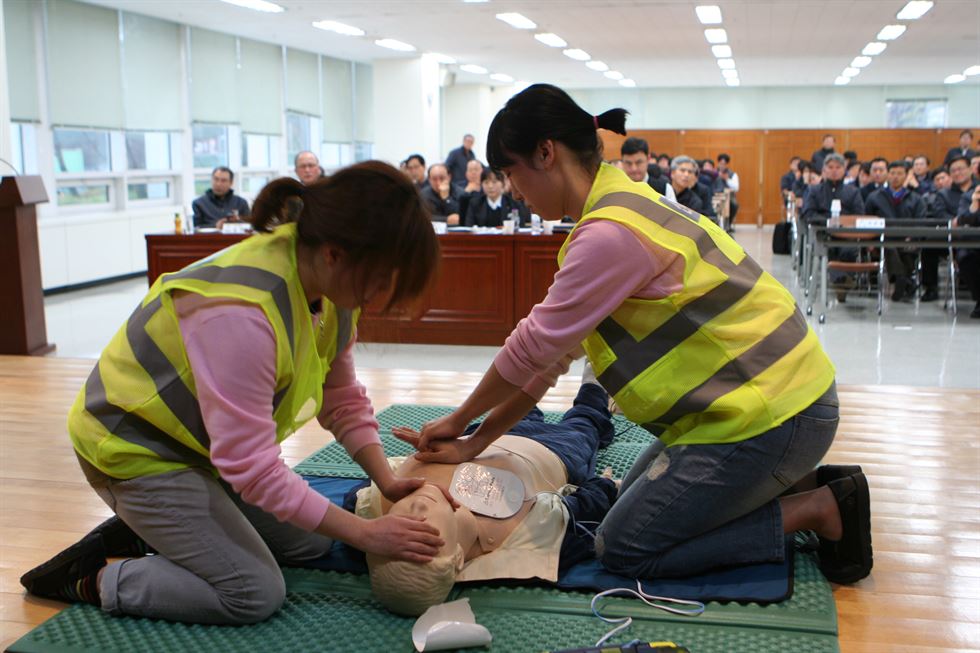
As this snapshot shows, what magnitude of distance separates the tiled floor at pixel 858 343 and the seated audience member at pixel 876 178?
1.61 metres

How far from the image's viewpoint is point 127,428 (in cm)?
196

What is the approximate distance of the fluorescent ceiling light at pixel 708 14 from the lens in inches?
417

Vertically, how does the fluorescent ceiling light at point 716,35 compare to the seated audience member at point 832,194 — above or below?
above

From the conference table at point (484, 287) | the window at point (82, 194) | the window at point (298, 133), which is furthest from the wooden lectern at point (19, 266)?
the window at point (298, 133)

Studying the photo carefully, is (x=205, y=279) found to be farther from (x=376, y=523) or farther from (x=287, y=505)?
(x=376, y=523)

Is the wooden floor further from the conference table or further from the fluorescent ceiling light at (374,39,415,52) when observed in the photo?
the fluorescent ceiling light at (374,39,415,52)

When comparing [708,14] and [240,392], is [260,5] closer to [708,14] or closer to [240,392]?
[708,14]

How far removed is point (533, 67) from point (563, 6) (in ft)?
23.9

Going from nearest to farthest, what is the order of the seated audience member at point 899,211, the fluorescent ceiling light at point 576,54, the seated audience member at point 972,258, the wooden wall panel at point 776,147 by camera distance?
the seated audience member at point 972,258, the seated audience member at point 899,211, the fluorescent ceiling light at point 576,54, the wooden wall panel at point 776,147

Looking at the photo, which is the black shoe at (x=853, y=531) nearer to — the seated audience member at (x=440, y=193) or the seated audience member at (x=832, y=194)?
the seated audience member at (x=440, y=193)

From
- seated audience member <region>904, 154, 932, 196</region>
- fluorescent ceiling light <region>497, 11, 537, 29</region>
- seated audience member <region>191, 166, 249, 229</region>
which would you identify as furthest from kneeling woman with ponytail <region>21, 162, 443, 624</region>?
seated audience member <region>904, 154, 932, 196</region>

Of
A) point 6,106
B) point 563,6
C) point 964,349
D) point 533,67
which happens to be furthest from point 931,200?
point 533,67

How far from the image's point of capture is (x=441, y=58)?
623 inches

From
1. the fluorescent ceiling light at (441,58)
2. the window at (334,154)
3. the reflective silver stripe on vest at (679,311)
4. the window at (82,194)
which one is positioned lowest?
the reflective silver stripe on vest at (679,311)
